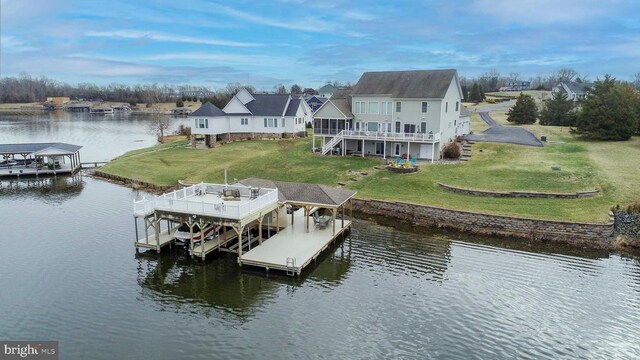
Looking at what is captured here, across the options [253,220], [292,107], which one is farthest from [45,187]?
[292,107]

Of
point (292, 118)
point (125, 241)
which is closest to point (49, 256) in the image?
point (125, 241)

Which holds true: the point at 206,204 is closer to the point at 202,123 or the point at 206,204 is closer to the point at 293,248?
the point at 293,248

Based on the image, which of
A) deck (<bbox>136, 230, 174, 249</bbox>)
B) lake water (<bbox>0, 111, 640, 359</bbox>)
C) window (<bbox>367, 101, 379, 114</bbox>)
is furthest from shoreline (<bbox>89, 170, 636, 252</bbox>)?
window (<bbox>367, 101, 379, 114</bbox>)

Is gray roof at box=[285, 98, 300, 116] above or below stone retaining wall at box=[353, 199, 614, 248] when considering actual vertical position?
above

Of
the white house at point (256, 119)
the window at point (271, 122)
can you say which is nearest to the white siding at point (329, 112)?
the white house at point (256, 119)

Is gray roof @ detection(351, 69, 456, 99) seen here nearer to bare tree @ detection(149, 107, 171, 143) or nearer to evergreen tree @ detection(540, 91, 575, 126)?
evergreen tree @ detection(540, 91, 575, 126)
